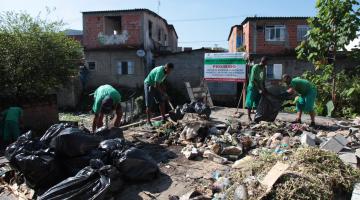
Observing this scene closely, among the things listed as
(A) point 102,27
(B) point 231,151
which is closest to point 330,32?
(B) point 231,151

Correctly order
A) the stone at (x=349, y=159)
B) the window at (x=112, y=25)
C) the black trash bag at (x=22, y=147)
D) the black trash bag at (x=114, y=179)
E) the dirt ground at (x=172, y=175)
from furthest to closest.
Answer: the window at (x=112, y=25), the stone at (x=349, y=159), the black trash bag at (x=22, y=147), the dirt ground at (x=172, y=175), the black trash bag at (x=114, y=179)

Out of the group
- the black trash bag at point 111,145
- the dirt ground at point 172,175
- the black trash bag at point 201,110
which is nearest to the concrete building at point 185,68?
the black trash bag at point 201,110

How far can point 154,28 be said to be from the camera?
79.9 ft

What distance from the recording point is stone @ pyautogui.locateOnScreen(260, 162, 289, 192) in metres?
3.87

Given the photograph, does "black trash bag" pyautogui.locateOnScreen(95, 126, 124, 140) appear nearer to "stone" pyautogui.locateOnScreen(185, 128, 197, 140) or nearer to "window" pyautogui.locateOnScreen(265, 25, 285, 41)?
"stone" pyautogui.locateOnScreen(185, 128, 197, 140)

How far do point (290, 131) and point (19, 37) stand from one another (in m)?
9.55

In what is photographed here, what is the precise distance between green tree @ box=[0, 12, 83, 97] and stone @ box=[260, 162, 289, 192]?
9956 millimetres

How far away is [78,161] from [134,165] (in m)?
0.78

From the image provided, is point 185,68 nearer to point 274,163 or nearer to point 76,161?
point 76,161

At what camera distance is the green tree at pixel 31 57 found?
11.5m

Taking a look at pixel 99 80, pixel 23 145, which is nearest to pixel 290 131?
pixel 23 145

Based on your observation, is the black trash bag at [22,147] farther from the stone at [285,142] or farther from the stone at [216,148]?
the stone at [285,142]

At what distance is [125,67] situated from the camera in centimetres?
2238

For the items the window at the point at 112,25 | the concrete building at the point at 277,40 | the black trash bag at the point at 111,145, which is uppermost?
the window at the point at 112,25
